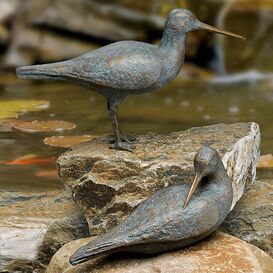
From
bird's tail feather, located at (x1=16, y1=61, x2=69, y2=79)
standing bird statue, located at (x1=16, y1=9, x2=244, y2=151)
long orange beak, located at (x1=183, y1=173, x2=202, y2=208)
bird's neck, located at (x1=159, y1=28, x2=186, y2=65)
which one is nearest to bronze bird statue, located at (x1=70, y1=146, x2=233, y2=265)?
long orange beak, located at (x1=183, y1=173, x2=202, y2=208)

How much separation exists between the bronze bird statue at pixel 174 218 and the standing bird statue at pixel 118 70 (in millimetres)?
615

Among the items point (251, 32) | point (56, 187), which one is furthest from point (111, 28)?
point (56, 187)

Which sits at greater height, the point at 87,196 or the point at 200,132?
the point at 200,132

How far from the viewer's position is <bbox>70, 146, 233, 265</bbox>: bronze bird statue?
4.14m

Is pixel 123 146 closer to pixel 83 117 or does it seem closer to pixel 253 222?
pixel 253 222

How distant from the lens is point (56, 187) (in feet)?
21.1

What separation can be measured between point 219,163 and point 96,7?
9.81 meters

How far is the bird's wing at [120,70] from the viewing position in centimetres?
467

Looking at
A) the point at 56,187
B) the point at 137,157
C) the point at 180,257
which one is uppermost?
the point at 137,157

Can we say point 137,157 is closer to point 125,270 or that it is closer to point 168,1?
point 125,270

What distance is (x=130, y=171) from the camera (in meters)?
4.65

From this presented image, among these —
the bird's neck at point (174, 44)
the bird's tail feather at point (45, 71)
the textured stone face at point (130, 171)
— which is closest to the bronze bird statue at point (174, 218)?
the textured stone face at point (130, 171)

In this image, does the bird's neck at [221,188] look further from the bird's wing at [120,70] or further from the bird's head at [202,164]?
the bird's wing at [120,70]

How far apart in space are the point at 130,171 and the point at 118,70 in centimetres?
62
